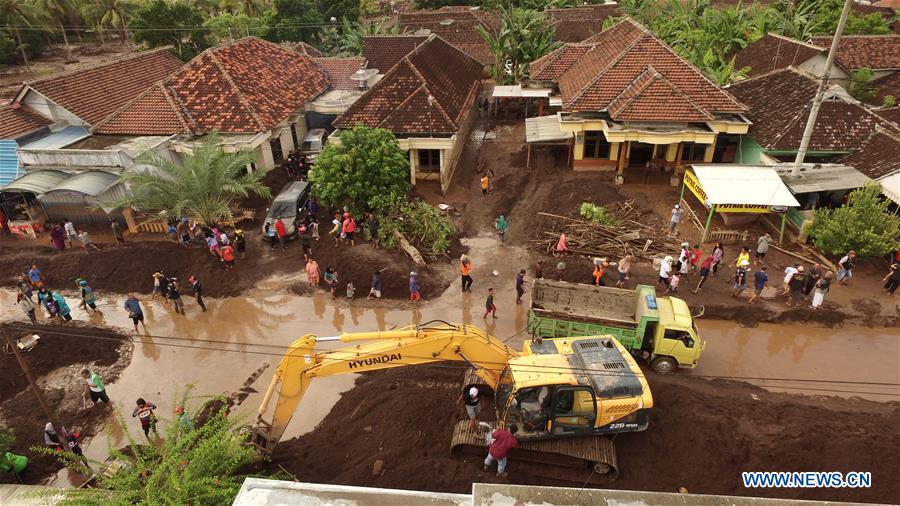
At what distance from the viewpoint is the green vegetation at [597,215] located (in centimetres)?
2036

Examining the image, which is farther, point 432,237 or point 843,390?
point 432,237

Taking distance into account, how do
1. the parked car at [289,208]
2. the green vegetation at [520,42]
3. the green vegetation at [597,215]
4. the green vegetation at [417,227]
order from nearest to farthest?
the green vegetation at [417,227]
the green vegetation at [597,215]
the parked car at [289,208]
the green vegetation at [520,42]

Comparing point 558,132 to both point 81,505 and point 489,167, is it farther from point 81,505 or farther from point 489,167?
point 81,505

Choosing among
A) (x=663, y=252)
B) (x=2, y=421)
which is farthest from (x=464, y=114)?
(x=2, y=421)

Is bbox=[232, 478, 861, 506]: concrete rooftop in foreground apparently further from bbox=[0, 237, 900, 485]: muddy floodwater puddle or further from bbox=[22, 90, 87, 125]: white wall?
bbox=[22, 90, 87, 125]: white wall

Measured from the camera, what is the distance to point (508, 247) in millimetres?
20359

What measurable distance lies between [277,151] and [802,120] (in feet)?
80.0

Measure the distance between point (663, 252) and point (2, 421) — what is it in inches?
805

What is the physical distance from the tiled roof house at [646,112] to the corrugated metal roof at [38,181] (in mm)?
21687

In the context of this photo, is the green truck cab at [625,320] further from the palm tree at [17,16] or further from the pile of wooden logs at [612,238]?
the palm tree at [17,16]

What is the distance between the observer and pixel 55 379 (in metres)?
14.9

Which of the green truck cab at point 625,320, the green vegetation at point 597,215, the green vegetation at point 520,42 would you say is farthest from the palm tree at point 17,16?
the green truck cab at point 625,320

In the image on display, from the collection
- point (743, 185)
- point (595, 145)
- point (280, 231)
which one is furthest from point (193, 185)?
point (743, 185)

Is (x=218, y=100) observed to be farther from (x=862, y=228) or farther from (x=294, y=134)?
(x=862, y=228)
